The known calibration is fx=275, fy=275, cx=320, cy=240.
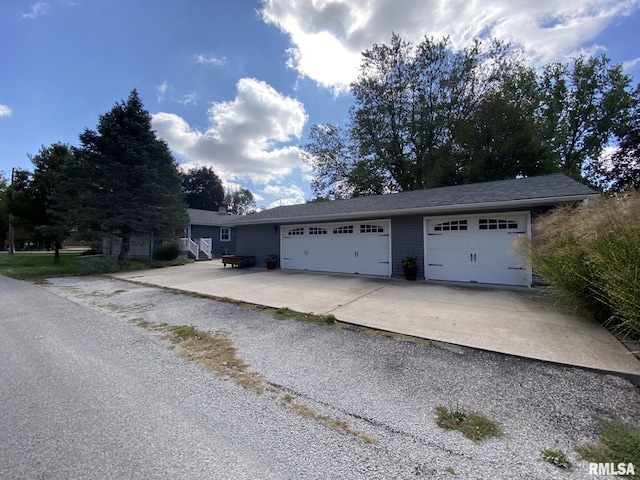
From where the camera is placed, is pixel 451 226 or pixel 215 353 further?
pixel 451 226

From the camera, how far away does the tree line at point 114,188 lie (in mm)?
13406

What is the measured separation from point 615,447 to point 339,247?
9548 mm

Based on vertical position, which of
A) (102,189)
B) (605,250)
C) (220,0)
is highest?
(220,0)

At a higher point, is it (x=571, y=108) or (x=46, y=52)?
(x=571, y=108)

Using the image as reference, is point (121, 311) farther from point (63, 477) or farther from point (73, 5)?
point (73, 5)

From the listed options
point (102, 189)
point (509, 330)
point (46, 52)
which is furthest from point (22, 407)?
point (102, 189)

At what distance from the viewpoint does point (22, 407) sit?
2.48 metres

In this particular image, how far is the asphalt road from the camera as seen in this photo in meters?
1.84

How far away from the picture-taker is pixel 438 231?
30.0ft

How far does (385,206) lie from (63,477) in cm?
967

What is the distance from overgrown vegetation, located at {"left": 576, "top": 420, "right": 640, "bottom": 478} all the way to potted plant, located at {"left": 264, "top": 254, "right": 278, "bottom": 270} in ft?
38.5

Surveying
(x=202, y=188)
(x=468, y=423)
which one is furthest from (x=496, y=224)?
(x=202, y=188)

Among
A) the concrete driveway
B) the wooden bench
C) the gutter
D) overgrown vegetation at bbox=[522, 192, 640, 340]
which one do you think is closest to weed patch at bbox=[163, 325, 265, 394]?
the concrete driveway

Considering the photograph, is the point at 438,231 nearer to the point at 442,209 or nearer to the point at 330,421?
the point at 442,209
